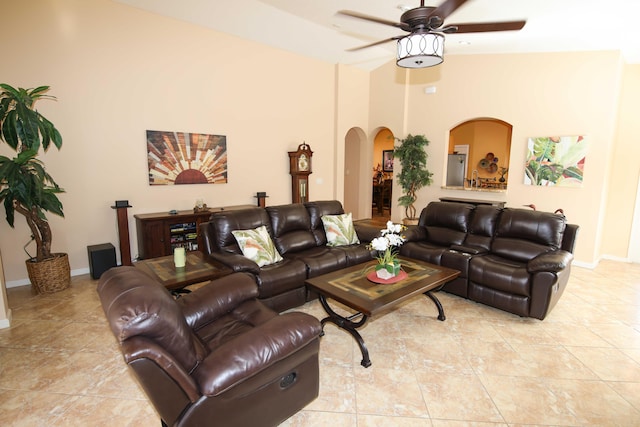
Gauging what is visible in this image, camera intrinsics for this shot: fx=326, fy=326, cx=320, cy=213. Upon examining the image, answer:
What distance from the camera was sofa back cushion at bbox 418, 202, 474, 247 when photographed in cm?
414

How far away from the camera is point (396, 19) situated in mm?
4641

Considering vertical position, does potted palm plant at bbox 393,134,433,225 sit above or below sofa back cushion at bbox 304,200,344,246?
above

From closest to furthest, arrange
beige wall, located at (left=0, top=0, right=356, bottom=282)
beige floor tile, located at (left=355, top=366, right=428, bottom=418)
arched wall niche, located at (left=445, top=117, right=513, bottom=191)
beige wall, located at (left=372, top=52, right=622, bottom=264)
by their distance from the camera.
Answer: beige floor tile, located at (left=355, top=366, right=428, bottom=418), beige wall, located at (left=0, top=0, right=356, bottom=282), beige wall, located at (left=372, top=52, right=622, bottom=264), arched wall niche, located at (left=445, top=117, right=513, bottom=191)

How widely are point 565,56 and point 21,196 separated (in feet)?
23.6

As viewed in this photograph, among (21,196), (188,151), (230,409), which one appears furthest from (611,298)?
(21,196)

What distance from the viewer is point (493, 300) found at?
3.32m

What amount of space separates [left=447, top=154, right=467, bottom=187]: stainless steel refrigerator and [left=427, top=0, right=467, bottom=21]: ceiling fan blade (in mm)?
4823

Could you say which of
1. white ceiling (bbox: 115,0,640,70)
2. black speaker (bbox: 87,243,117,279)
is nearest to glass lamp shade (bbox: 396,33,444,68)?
white ceiling (bbox: 115,0,640,70)

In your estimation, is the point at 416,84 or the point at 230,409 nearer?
the point at 230,409

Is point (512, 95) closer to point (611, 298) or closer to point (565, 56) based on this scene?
point (565, 56)

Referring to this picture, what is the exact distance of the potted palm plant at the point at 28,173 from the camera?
329cm

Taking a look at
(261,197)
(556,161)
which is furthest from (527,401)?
(261,197)

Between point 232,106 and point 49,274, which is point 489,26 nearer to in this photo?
point 232,106

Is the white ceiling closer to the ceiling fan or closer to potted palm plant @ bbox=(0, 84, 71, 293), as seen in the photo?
the ceiling fan
